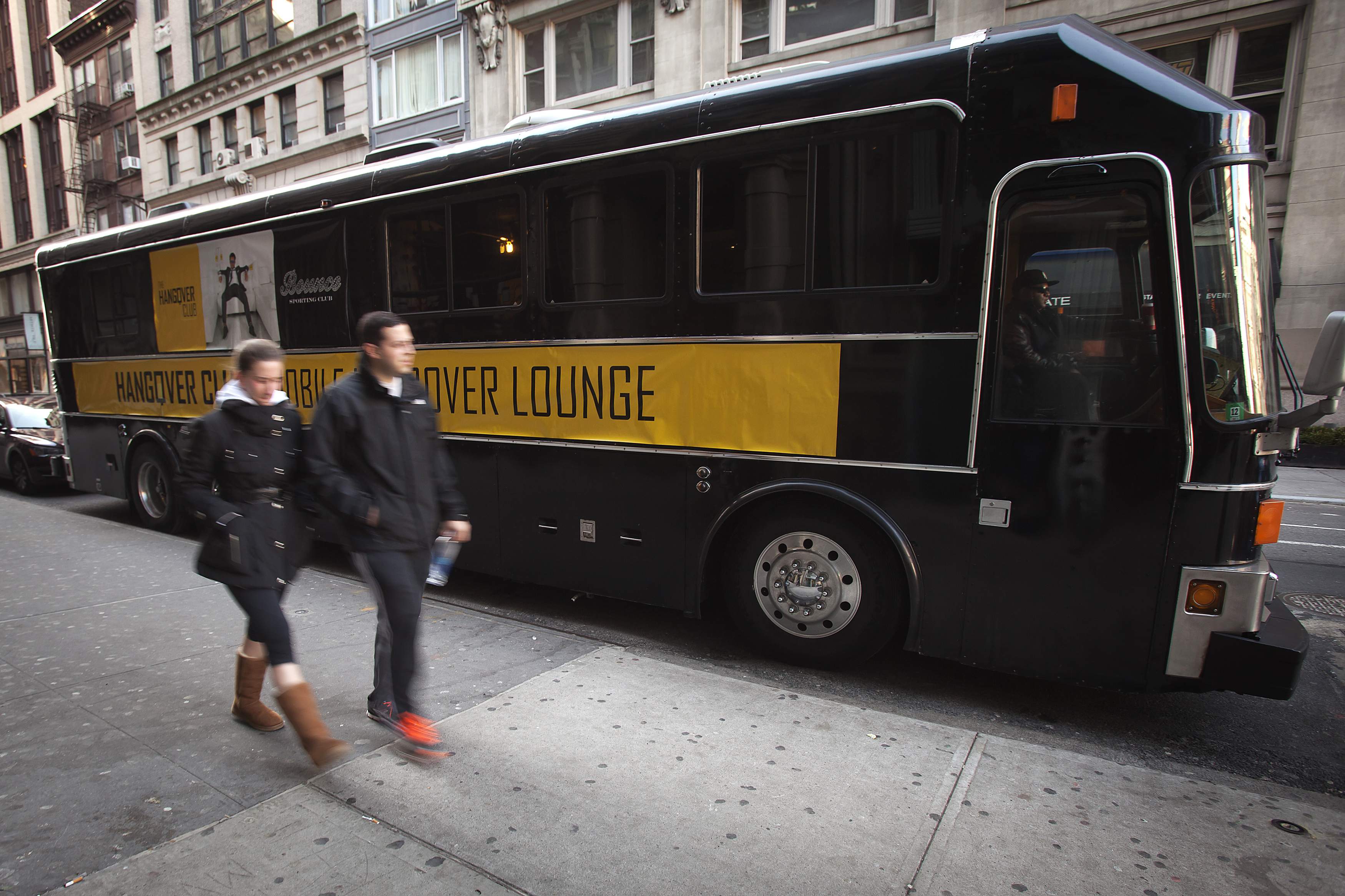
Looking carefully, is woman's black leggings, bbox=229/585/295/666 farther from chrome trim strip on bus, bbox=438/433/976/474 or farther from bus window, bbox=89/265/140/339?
bus window, bbox=89/265/140/339

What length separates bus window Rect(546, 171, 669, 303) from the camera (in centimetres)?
468

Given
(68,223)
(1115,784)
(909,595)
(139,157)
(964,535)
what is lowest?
(1115,784)

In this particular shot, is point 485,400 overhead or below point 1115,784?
overhead

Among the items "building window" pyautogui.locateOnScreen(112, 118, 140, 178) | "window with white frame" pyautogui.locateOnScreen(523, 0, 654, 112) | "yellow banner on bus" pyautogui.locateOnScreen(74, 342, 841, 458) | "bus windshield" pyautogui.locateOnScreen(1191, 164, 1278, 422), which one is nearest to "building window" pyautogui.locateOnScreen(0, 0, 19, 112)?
"building window" pyautogui.locateOnScreen(112, 118, 140, 178)

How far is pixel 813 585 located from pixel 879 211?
212cm

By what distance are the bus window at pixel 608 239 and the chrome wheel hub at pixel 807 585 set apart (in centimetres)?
179

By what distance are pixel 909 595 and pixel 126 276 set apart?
8.89 m

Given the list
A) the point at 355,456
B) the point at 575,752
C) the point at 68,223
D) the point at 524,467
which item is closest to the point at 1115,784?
the point at 575,752

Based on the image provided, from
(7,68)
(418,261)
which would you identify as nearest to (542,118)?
(418,261)

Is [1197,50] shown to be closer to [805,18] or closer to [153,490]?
[805,18]

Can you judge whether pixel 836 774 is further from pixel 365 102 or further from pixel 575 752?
pixel 365 102

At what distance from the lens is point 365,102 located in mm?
22812

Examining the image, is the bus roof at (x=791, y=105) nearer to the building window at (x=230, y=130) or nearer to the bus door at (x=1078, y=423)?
the bus door at (x=1078, y=423)

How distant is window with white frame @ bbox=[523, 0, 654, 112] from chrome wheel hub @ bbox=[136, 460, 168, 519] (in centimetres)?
1474
